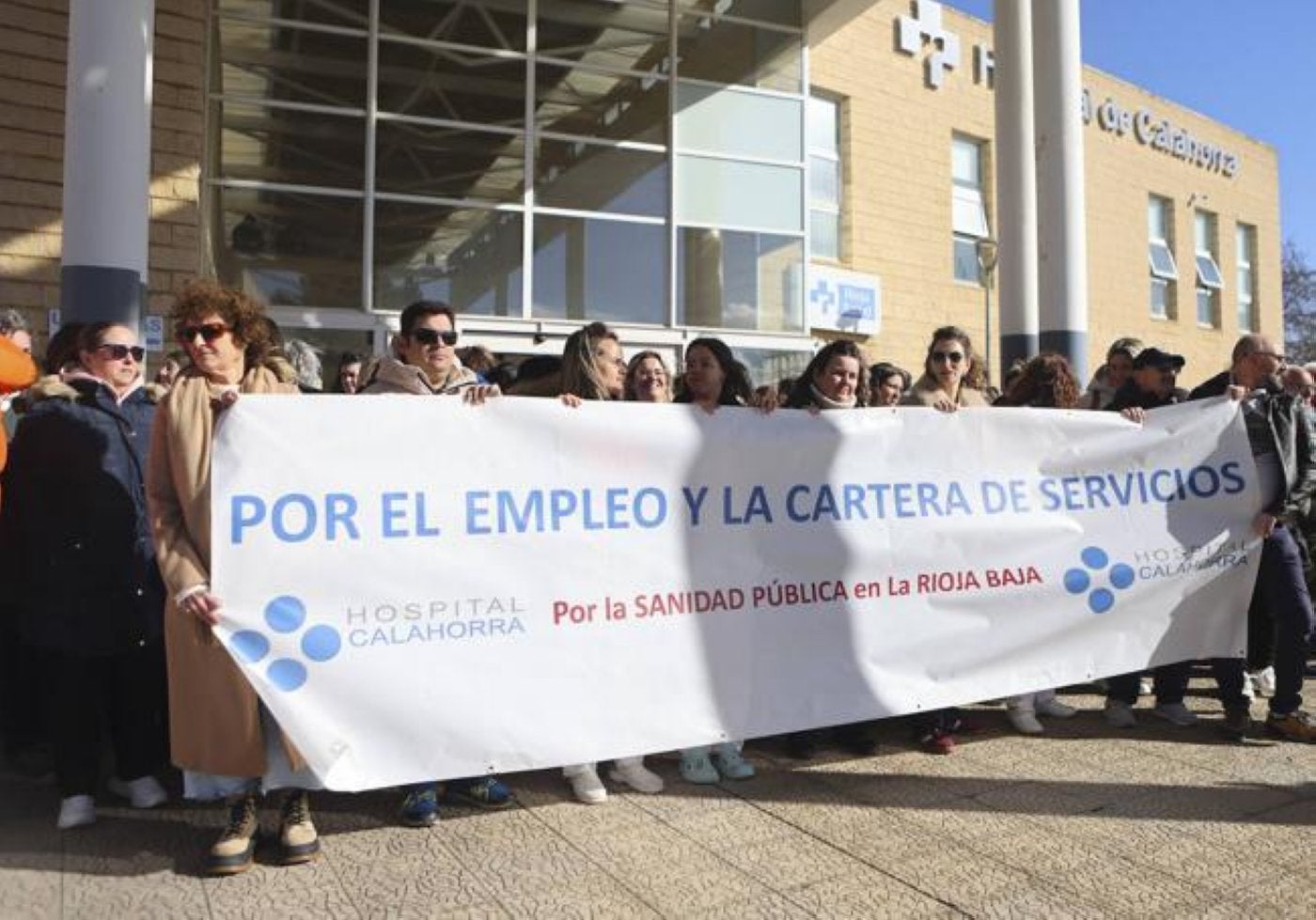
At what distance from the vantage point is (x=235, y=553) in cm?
304

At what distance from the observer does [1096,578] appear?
4.48 metres

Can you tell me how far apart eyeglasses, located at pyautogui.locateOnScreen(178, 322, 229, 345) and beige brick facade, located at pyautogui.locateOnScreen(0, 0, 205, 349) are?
5303 millimetres

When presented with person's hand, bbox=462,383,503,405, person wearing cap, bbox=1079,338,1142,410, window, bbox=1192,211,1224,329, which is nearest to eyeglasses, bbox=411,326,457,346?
person's hand, bbox=462,383,503,405

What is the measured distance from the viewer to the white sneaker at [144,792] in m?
3.59

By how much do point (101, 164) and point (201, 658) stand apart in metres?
4.68

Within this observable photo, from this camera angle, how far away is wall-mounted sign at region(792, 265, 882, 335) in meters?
13.0

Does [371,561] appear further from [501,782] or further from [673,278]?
[673,278]

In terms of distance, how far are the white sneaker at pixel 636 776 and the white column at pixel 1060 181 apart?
768 centimetres

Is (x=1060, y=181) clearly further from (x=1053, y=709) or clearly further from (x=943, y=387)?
(x=1053, y=709)

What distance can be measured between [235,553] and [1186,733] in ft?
13.8

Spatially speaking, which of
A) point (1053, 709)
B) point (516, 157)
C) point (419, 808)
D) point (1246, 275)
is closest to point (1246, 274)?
point (1246, 275)

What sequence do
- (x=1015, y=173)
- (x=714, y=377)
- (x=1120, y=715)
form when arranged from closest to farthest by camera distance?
(x=714, y=377) < (x=1120, y=715) < (x=1015, y=173)

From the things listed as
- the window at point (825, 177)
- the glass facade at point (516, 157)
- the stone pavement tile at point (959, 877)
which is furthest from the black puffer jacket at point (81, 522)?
the window at point (825, 177)

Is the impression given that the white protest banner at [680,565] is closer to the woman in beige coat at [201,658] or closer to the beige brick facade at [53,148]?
the woman in beige coat at [201,658]
